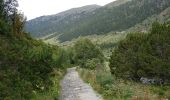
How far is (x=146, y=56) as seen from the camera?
49.0 metres

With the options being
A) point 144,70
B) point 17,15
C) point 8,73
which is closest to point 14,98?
point 8,73

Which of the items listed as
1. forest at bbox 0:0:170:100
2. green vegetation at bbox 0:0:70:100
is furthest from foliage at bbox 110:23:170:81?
green vegetation at bbox 0:0:70:100

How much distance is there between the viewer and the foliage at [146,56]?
48750mm

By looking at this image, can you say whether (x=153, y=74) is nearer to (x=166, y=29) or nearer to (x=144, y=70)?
(x=144, y=70)

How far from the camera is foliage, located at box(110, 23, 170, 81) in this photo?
4875 cm

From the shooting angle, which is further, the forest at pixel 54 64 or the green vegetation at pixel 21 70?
the forest at pixel 54 64

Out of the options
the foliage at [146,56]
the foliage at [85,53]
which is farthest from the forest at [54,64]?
the foliage at [85,53]

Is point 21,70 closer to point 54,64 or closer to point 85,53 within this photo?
point 54,64

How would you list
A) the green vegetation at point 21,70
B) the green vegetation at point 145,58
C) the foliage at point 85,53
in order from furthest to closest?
1. the foliage at point 85,53
2. the green vegetation at point 145,58
3. the green vegetation at point 21,70

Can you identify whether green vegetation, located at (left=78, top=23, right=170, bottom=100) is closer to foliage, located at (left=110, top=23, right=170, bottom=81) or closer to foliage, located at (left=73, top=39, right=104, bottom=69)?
foliage, located at (left=110, top=23, right=170, bottom=81)

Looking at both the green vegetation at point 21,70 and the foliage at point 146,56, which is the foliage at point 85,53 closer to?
the foliage at point 146,56

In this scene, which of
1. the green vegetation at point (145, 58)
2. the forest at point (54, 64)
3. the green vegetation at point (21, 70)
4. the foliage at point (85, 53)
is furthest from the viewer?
the foliage at point (85, 53)

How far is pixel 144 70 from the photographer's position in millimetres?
49562

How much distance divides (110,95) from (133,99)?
4279 millimetres
